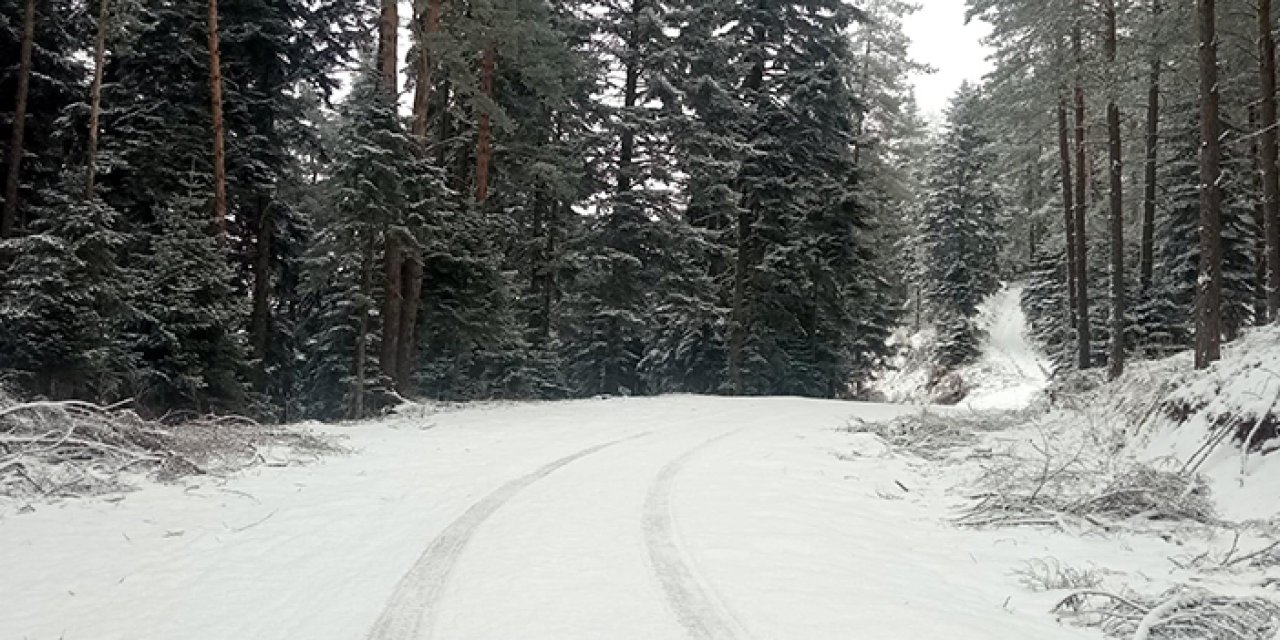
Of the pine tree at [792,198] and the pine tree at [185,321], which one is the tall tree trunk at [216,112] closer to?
the pine tree at [185,321]

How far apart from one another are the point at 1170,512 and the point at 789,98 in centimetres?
2173

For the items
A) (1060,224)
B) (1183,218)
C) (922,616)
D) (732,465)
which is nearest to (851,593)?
(922,616)

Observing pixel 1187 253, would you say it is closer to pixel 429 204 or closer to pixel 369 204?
pixel 429 204

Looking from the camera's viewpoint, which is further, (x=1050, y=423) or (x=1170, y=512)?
(x=1050, y=423)

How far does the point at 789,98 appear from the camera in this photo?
87.6 feet

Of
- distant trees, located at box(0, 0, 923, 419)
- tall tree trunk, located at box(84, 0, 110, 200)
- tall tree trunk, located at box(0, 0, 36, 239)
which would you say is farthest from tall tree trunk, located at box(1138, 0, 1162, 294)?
tall tree trunk, located at box(0, 0, 36, 239)

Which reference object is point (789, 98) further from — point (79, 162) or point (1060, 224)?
point (79, 162)

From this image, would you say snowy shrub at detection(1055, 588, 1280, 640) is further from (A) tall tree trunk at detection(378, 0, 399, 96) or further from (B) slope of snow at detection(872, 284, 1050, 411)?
(B) slope of snow at detection(872, 284, 1050, 411)

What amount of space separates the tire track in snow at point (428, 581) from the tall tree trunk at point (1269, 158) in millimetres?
14334

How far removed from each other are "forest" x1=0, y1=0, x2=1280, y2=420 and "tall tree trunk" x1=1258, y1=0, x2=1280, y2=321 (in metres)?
0.06

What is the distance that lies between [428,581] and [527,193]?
2165cm

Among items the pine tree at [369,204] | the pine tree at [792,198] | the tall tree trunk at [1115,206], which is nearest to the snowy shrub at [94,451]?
the pine tree at [369,204]

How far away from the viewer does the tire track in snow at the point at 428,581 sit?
4.02 meters

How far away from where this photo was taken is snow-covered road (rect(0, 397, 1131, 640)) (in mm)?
4117
